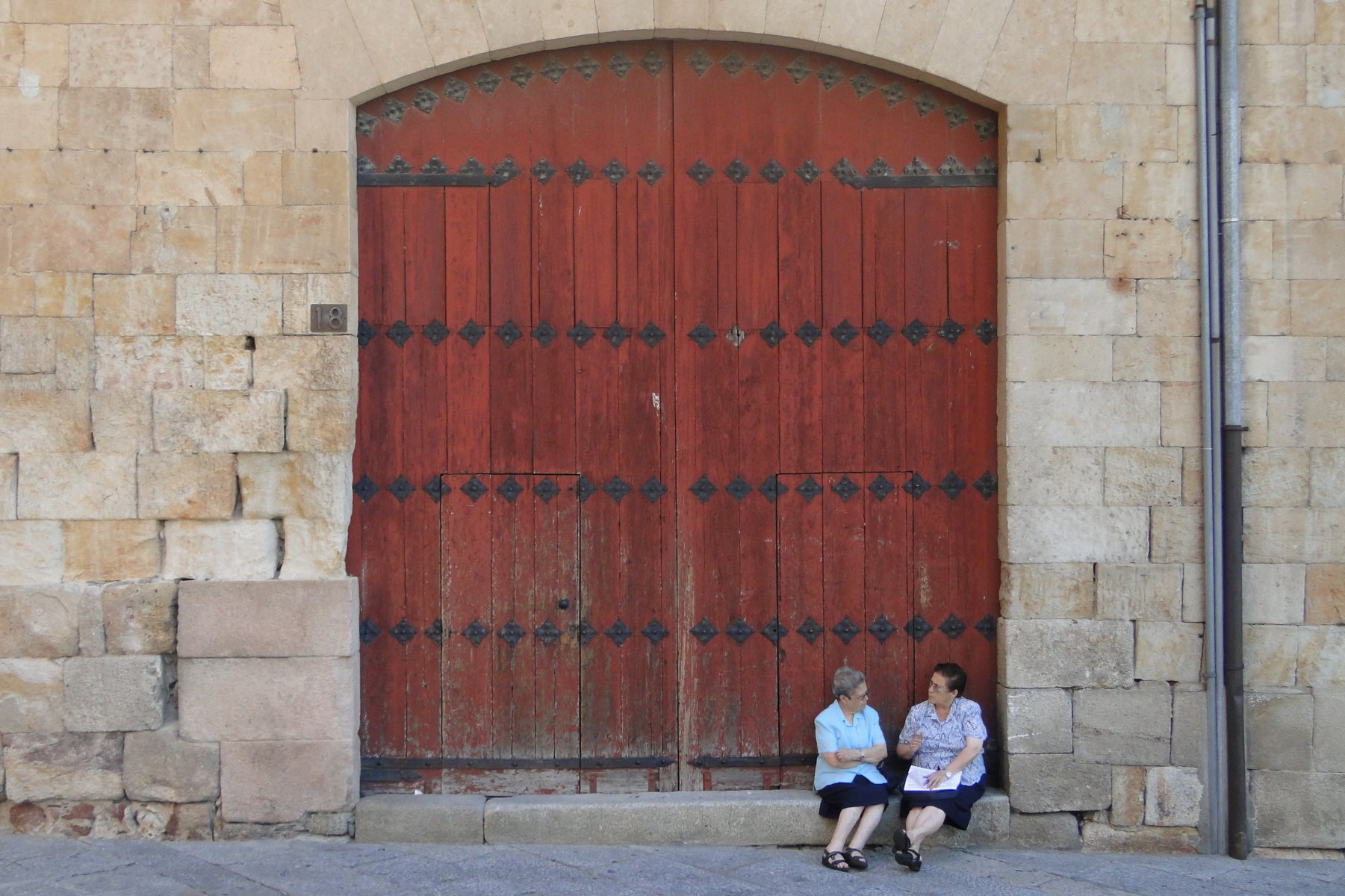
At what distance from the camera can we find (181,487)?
4.46 metres

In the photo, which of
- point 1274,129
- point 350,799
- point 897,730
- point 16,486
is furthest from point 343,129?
point 1274,129

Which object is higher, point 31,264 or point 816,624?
point 31,264

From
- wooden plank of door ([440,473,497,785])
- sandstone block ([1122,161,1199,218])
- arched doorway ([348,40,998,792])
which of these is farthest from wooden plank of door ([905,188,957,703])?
wooden plank of door ([440,473,497,785])

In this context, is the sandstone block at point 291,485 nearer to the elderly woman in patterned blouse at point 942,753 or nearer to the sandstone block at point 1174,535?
the elderly woman in patterned blouse at point 942,753

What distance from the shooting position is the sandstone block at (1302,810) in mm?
4520

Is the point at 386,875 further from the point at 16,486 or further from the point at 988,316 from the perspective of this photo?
the point at 988,316

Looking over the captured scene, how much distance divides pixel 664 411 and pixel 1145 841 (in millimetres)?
2542

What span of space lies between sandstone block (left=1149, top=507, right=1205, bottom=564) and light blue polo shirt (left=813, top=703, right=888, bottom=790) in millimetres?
1296

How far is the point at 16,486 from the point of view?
4441mm

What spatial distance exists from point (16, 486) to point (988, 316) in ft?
12.8

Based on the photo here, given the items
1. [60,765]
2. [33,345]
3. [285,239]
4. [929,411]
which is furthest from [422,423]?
[929,411]

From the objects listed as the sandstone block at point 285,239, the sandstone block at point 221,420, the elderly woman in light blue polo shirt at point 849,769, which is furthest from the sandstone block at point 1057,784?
the sandstone block at point 285,239

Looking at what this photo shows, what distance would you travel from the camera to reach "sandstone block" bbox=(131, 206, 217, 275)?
4480mm

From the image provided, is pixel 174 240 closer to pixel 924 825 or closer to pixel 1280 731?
pixel 924 825
